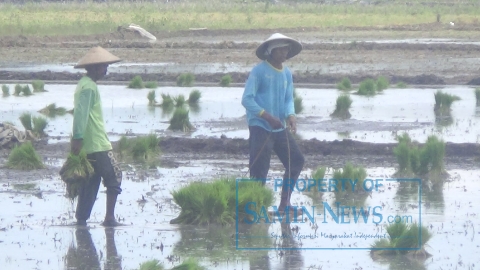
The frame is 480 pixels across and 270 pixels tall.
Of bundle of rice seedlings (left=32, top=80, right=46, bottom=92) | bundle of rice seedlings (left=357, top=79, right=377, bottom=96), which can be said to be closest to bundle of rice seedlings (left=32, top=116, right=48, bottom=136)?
bundle of rice seedlings (left=32, top=80, right=46, bottom=92)

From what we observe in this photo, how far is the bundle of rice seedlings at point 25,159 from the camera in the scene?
40.7 feet

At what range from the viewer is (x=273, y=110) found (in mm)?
9594

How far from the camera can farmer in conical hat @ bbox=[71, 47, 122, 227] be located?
8898 mm

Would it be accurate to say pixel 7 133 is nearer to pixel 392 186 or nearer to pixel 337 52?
pixel 392 186

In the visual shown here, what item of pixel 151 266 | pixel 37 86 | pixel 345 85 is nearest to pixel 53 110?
pixel 37 86

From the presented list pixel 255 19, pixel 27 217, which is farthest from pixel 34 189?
pixel 255 19

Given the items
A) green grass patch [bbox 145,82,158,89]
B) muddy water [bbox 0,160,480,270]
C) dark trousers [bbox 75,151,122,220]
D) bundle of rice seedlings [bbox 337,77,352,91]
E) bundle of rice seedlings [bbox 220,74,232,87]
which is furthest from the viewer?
bundle of rice seedlings [bbox 220,74,232,87]

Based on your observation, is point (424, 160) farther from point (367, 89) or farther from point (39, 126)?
point (367, 89)

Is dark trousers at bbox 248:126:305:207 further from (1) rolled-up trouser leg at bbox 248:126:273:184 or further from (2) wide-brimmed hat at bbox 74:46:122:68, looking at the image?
(2) wide-brimmed hat at bbox 74:46:122:68

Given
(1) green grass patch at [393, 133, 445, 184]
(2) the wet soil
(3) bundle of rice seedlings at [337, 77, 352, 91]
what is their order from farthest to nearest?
(2) the wet soil < (3) bundle of rice seedlings at [337, 77, 352, 91] < (1) green grass patch at [393, 133, 445, 184]

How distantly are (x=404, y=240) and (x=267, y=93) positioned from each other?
2316 millimetres

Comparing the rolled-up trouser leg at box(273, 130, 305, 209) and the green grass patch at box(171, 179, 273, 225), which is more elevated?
Answer: the rolled-up trouser leg at box(273, 130, 305, 209)

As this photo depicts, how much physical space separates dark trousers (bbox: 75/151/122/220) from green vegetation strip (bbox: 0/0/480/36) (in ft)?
123

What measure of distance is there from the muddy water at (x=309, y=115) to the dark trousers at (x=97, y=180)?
6.14m
